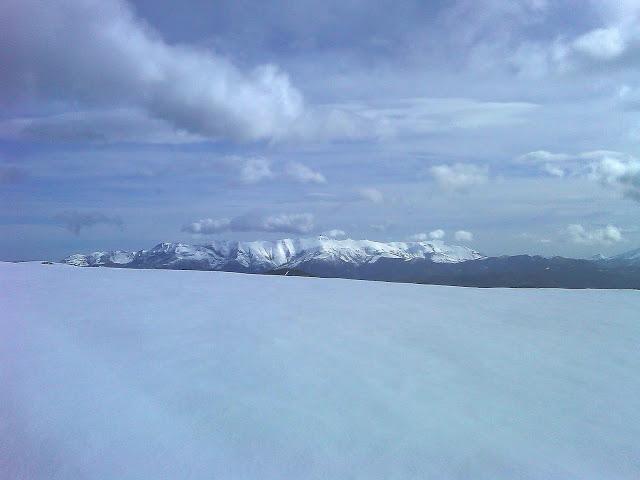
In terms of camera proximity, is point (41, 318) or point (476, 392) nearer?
point (476, 392)

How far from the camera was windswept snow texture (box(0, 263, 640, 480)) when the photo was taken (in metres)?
3.94

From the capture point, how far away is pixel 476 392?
5.18 metres

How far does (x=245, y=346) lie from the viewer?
20.4 feet

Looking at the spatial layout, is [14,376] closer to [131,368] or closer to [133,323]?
[131,368]

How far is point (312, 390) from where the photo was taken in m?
5.04

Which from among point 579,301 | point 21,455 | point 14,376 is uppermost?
point 579,301

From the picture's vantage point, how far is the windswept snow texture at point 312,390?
3.94 metres

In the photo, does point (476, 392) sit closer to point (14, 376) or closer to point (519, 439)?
point (519, 439)

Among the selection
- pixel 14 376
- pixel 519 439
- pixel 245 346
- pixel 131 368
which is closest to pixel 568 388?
pixel 519 439

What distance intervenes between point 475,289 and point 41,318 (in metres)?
7.80

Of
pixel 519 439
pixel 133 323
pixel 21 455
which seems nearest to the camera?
pixel 21 455

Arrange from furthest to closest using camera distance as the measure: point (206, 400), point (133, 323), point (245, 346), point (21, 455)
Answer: point (133, 323) → point (245, 346) → point (206, 400) → point (21, 455)

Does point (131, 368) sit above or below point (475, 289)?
below

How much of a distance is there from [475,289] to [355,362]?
6.14 meters
